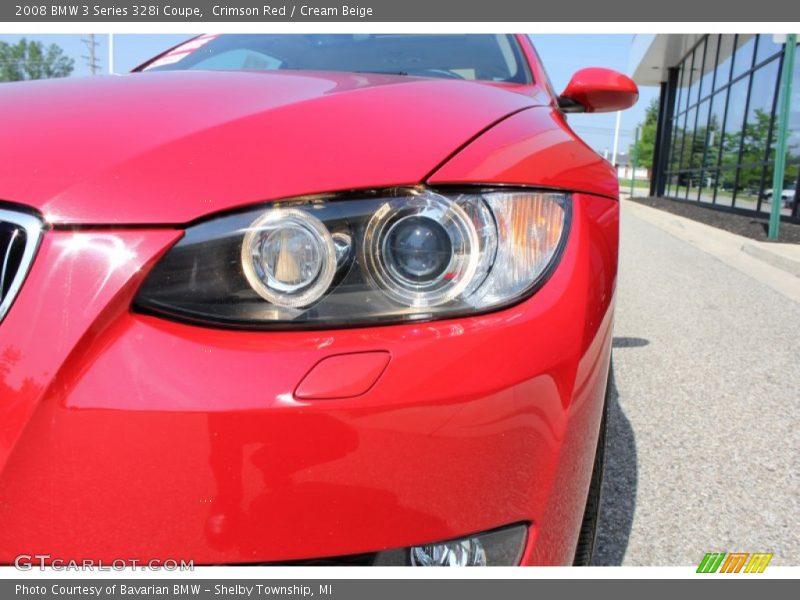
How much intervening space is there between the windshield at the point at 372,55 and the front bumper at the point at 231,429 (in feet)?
4.53

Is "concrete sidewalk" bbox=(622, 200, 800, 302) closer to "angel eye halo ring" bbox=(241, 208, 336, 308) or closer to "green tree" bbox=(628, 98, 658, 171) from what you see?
"angel eye halo ring" bbox=(241, 208, 336, 308)

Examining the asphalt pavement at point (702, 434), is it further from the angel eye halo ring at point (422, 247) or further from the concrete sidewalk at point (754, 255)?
the concrete sidewalk at point (754, 255)

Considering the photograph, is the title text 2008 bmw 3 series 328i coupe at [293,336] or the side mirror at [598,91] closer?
the title text 2008 bmw 3 series 328i coupe at [293,336]

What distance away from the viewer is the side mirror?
7.13ft

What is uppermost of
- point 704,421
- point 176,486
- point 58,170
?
point 58,170

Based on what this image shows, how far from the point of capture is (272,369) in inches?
34.4

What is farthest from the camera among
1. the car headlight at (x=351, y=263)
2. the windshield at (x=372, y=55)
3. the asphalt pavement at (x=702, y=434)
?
the windshield at (x=372, y=55)

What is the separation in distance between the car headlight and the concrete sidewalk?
5319mm

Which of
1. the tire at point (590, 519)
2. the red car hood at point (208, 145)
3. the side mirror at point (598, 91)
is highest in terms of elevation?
the side mirror at point (598, 91)

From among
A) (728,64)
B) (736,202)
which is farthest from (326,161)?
(728,64)

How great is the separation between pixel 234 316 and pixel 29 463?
0.33 metres

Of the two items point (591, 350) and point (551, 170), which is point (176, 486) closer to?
point (591, 350)

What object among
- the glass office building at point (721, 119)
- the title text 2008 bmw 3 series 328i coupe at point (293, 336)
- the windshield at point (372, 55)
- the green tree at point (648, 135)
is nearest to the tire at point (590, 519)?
the title text 2008 bmw 3 series 328i coupe at point (293, 336)

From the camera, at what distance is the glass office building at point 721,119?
11.9 m
